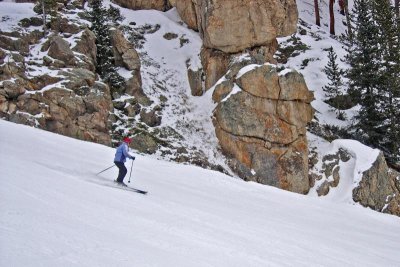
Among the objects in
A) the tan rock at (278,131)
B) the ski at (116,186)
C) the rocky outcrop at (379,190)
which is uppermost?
the ski at (116,186)

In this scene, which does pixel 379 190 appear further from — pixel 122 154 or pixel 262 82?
pixel 122 154

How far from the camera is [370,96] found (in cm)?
2828

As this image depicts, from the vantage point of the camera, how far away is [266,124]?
26.0 metres

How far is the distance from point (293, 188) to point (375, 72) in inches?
468

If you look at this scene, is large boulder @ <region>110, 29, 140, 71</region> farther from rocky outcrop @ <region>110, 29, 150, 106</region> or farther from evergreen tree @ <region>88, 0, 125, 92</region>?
evergreen tree @ <region>88, 0, 125, 92</region>

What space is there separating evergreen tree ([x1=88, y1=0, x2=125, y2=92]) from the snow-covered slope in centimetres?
852

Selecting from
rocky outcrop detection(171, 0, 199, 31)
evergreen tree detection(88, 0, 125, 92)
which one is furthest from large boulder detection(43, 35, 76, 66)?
rocky outcrop detection(171, 0, 199, 31)

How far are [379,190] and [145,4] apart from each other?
1107 inches

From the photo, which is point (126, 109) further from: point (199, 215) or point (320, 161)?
point (199, 215)

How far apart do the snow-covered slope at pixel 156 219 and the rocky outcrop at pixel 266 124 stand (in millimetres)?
4976

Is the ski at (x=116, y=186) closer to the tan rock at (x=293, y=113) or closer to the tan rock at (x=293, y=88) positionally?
the tan rock at (x=293, y=113)

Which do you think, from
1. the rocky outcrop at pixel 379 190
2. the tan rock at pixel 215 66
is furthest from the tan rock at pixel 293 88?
the rocky outcrop at pixel 379 190

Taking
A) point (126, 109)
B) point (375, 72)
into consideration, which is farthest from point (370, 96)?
point (126, 109)

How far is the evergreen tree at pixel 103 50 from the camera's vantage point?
26.4 m
